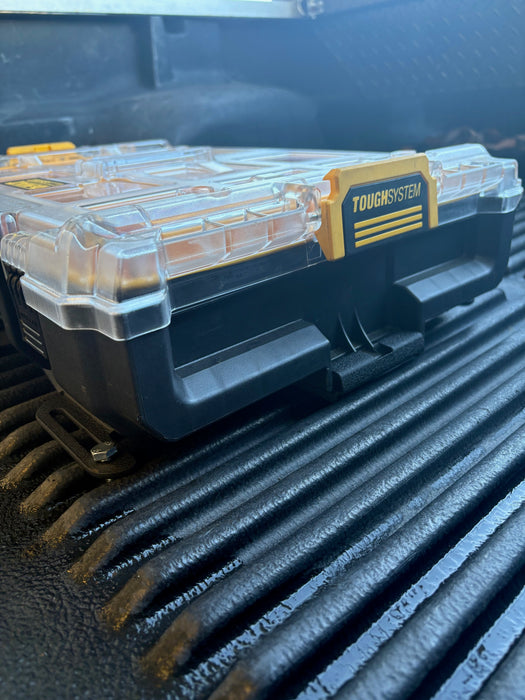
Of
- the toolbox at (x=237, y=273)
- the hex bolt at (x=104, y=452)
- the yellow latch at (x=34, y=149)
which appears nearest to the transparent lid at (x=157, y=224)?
the toolbox at (x=237, y=273)

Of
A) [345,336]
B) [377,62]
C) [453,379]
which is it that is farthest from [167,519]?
[377,62]

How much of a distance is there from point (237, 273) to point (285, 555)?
39 cm

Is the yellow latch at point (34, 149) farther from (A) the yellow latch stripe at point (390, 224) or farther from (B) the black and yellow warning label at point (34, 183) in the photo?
(A) the yellow latch stripe at point (390, 224)

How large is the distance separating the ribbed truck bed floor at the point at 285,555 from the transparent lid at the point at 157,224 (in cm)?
28

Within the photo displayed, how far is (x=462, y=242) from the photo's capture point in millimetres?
1217

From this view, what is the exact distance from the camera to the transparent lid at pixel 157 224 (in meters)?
0.69

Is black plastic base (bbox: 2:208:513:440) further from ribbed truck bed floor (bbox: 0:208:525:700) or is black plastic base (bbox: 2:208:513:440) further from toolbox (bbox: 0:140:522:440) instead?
ribbed truck bed floor (bbox: 0:208:525:700)

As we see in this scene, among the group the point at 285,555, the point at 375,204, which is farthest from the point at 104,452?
the point at 375,204

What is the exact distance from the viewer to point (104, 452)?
2.84ft

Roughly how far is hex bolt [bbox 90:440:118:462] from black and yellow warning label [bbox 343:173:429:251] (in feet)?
1.61

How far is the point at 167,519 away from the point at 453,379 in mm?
609

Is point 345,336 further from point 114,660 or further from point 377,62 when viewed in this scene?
point 377,62

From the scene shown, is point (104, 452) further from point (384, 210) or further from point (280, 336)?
point (384, 210)

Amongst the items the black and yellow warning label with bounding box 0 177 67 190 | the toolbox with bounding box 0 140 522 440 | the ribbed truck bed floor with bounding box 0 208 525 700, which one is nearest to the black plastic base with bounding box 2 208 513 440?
the toolbox with bounding box 0 140 522 440
